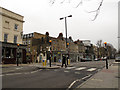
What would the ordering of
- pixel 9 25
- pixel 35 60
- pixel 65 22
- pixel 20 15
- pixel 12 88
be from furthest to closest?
pixel 35 60 < pixel 20 15 < pixel 9 25 < pixel 65 22 < pixel 12 88

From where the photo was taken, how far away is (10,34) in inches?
1005

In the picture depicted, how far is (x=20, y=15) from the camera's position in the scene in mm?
28609

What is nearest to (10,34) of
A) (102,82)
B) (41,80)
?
(41,80)

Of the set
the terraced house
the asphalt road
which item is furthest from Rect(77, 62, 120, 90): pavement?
the terraced house

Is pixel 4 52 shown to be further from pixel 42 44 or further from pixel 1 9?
pixel 42 44

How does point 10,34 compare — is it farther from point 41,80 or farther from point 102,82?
point 102,82

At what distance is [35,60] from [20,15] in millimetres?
18869

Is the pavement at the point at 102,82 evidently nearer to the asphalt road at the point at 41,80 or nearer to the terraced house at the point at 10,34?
the asphalt road at the point at 41,80

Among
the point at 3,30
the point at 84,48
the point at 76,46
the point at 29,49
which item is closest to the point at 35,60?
the point at 29,49

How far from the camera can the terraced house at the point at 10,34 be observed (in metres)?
23.7

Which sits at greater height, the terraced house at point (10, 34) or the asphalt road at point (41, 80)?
the terraced house at point (10, 34)

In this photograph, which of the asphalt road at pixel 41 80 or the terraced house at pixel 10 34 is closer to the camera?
the asphalt road at pixel 41 80

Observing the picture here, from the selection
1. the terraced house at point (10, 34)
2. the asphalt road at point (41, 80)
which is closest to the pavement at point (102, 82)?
the asphalt road at point (41, 80)

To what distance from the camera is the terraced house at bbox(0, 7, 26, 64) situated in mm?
23656
